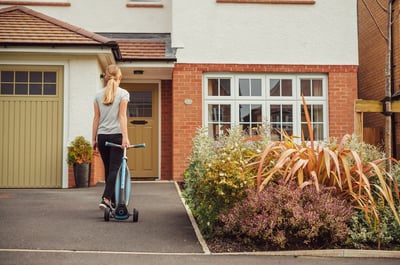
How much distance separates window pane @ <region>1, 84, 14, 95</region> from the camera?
10109 mm

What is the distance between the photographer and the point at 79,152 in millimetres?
9711

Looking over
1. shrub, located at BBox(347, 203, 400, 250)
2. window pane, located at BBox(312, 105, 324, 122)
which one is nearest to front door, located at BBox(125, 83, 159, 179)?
window pane, located at BBox(312, 105, 324, 122)

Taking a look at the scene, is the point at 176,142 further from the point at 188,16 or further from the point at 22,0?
the point at 22,0

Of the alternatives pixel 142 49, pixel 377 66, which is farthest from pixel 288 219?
pixel 377 66

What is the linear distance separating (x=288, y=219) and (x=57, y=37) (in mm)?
6873

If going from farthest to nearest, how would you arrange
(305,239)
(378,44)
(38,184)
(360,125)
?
(378,44) → (38,184) → (360,125) → (305,239)

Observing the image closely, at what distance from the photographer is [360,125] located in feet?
21.7

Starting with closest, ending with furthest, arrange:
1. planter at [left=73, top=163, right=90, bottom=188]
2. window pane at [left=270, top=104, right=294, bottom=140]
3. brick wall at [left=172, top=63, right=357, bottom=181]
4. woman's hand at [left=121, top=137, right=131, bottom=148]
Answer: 1. woman's hand at [left=121, top=137, right=131, bottom=148]
2. planter at [left=73, top=163, right=90, bottom=188]
3. brick wall at [left=172, top=63, right=357, bottom=181]
4. window pane at [left=270, top=104, right=294, bottom=140]

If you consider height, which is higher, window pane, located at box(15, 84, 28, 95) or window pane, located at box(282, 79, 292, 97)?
window pane, located at box(282, 79, 292, 97)

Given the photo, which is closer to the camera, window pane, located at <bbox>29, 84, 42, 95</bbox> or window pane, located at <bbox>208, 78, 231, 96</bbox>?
window pane, located at <bbox>29, 84, 42, 95</bbox>

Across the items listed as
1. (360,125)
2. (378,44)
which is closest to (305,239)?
(360,125)

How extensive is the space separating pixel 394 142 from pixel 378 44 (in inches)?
98.6

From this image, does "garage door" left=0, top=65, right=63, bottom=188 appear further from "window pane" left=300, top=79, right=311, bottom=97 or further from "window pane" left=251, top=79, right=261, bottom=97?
"window pane" left=300, top=79, right=311, bottom=97

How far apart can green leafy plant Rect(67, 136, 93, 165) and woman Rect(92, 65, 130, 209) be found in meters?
3.76
